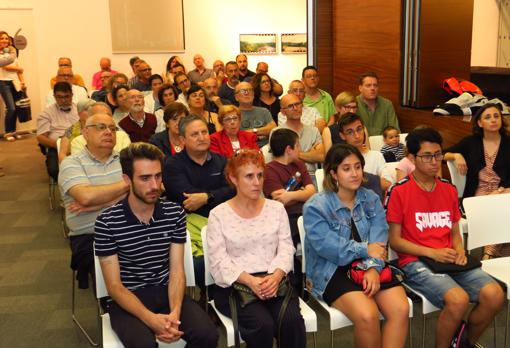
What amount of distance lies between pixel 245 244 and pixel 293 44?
967 centimetres

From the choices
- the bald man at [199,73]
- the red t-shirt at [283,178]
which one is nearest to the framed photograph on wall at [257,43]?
the bald man at [199,73]

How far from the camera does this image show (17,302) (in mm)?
3900

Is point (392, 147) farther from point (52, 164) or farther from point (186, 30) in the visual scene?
point (186, 30)

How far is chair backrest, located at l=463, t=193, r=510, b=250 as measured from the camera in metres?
3.12

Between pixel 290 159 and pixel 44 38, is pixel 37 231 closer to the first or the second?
pixel 290 159

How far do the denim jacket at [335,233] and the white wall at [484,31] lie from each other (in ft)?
27.2

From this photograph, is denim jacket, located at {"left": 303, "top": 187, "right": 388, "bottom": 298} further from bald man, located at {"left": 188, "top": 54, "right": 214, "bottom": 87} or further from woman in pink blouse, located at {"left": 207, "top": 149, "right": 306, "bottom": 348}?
bald man, located at {"left": 188, "top": 54, "right": 214, "bottom": 87}

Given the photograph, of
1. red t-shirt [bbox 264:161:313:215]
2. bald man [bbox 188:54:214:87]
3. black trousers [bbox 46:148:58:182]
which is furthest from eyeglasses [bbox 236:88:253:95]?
bald man [bbox 188:54:214:87]

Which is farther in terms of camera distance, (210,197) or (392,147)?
(392,147)

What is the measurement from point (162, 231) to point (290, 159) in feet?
4.25

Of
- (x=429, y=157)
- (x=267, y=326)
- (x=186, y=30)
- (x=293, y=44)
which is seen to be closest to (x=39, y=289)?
(x=267, y=326)

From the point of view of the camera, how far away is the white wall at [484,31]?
1010 centimetres

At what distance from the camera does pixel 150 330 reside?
7.88ft

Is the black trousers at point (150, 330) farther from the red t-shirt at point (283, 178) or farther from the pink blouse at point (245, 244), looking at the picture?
the red t-shirt at point (283, 178)
